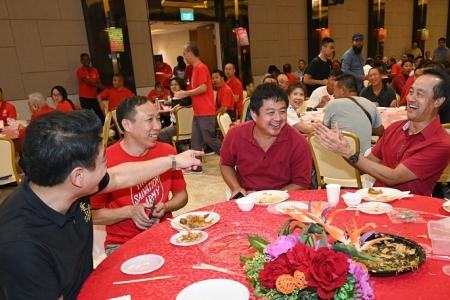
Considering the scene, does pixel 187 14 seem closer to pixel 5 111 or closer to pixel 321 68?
pixel 321 68

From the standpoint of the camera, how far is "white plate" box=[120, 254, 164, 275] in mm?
1339

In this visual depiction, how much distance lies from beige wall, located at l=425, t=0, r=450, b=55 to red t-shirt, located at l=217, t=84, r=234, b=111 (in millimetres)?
13644

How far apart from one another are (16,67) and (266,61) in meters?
6.36

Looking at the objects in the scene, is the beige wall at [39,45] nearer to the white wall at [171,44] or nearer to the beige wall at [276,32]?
the beige wall at [276,32]

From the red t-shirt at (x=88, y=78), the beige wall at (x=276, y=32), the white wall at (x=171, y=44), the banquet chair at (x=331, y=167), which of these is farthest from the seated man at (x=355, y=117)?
the white wall at (x=171, y=44)

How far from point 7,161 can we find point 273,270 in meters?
3.93

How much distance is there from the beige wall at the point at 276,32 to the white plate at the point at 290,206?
8785 mm

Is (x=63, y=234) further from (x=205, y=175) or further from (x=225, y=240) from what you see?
(x=205, y=175)

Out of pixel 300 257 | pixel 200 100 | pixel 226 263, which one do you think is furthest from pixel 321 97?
pixel 300 257

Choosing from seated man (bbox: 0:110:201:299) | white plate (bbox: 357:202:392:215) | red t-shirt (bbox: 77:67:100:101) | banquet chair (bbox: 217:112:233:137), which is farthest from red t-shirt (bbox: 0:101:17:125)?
white plate (bbox: 357:202:392:215)

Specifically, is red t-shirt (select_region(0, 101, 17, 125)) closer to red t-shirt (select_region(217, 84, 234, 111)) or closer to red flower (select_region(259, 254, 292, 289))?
red t-shirt (select_region(217, 84, 234, 111))

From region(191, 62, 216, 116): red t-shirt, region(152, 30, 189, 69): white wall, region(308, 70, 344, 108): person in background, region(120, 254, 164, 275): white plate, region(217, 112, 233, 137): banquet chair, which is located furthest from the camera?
region(152, 30, 189, 69): white wall

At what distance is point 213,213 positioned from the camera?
5.86 feet

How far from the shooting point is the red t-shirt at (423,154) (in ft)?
6.80
